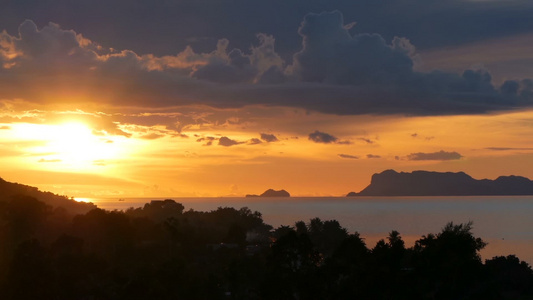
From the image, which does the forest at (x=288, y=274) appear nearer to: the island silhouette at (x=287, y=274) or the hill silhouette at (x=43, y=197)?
the island silhouette at (x=287, y=274)

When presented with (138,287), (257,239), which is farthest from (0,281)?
(257,239)

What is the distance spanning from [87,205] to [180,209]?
35.6 metres

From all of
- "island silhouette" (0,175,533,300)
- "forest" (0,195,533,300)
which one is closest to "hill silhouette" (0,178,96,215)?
"island silhouette" (0,175,533,300)

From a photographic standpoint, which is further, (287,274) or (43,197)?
(43,197)

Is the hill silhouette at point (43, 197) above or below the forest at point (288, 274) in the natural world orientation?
above

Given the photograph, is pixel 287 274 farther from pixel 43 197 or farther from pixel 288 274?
pixel 43 197

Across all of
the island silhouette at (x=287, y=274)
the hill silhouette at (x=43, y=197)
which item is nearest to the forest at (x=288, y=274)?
the island silhouette at (x=287, y=274)

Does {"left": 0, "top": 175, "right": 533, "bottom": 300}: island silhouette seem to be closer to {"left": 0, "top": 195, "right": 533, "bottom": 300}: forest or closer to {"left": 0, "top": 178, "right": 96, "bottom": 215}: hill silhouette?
{"left": 0, "top": 195, "right": 533, "bottom": 300}: forest

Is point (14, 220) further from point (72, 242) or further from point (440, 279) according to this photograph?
point (440, 279)

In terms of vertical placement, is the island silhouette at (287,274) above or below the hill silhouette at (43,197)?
below

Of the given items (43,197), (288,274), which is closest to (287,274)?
(288,274)

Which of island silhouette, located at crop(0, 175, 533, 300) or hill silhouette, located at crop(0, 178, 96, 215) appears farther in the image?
hill silhouette, located at crop(0, 178, 96, 215)

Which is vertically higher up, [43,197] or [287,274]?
[43,197]

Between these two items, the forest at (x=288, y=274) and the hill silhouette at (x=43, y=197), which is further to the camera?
the hill silhouette at (x=43, y=197)
